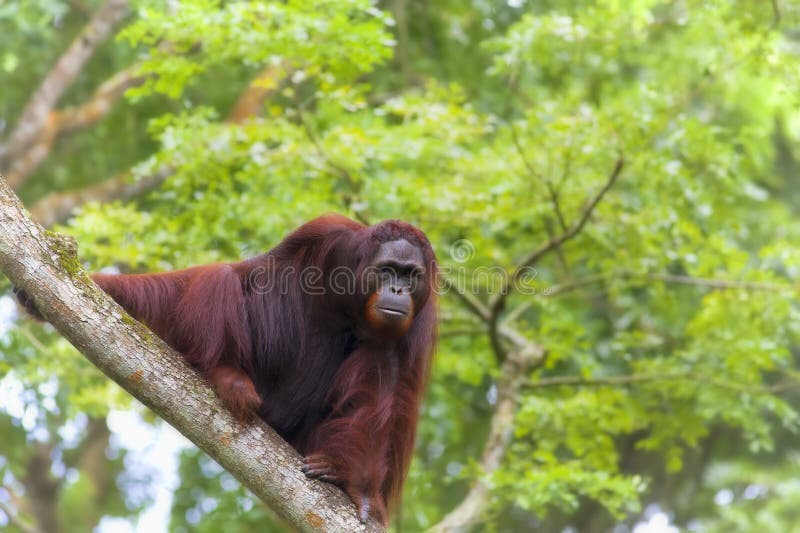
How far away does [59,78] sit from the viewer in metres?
10.7

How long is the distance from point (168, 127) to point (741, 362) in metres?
4.78

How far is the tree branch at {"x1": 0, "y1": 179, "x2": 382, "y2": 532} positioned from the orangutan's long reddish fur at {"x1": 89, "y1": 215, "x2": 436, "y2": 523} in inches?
22.1

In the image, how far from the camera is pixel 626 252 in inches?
327

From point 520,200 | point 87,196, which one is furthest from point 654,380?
point 87,196

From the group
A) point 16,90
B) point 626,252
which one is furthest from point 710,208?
point 16,90

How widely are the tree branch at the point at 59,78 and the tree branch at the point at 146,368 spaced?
671 centimetres

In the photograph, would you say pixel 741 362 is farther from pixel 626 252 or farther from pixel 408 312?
pixel 408 312

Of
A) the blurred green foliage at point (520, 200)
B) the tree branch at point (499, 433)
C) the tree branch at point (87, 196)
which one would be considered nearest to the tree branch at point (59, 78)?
the tree branch at point (87, 196)

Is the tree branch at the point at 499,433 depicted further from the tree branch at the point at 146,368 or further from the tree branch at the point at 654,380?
the tree branch at the point at 146,368

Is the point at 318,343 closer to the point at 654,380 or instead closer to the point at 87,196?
the point at 654,380

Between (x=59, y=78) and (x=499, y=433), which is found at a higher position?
(x=59, y=78)

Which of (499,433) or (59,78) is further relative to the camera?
(59,78)

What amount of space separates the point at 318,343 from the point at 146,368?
4.76ft

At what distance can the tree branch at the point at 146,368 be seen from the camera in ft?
14.2
